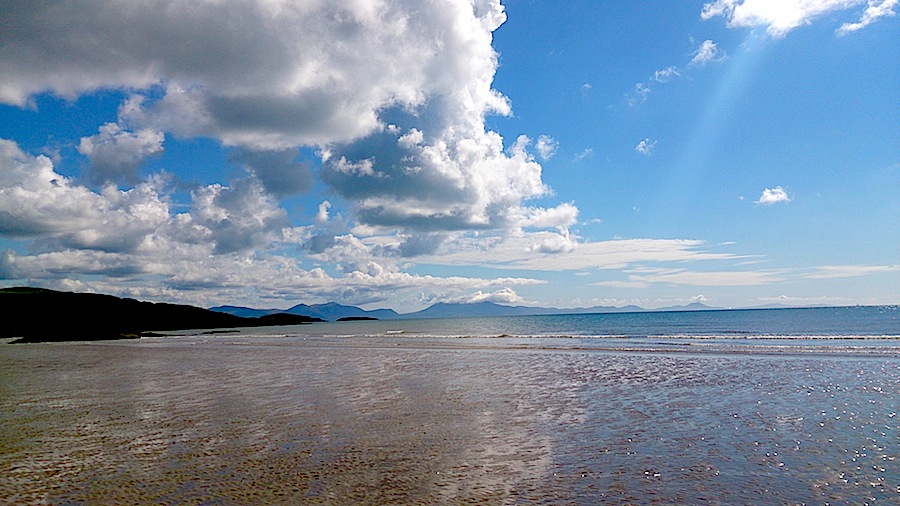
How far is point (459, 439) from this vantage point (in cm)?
1505

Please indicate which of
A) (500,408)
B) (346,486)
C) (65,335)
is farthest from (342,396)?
(65,335)

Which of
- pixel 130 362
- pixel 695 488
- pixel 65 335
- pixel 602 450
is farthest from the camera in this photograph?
pixel 65 335

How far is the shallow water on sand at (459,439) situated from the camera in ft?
34.8

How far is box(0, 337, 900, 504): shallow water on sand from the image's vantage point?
10.6 metres

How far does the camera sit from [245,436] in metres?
15.5

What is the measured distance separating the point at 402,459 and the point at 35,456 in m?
9.07

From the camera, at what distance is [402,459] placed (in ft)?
42.4

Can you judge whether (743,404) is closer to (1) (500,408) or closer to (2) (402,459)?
(1) (500,408)

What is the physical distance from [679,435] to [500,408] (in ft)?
21.4

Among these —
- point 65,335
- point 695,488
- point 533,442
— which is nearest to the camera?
point 695,488

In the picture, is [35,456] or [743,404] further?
[743,404]

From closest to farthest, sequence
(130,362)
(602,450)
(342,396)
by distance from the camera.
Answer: (602,450) < (342,396) < (130,362)

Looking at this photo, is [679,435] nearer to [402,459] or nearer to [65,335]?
[402,459]

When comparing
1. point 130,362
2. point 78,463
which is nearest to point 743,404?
point 78,463
